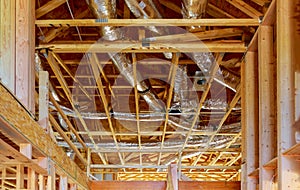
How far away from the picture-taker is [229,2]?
16.7ft

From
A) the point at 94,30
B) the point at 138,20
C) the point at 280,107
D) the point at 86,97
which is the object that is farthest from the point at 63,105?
the point at 280,107

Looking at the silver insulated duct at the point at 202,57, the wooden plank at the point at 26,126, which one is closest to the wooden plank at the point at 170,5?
the silver insulated duct at the point at 202,57

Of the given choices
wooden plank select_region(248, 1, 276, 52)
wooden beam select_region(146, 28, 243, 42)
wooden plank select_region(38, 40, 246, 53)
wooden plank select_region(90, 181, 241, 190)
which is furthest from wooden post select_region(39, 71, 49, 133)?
wooden plank select_region(90, 181, 241, 190)

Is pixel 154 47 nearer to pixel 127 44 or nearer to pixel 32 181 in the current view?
pixel 127 44

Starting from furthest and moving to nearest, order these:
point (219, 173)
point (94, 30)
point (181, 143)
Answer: point (219, 173) → point (181, 143) → point (94, 30)

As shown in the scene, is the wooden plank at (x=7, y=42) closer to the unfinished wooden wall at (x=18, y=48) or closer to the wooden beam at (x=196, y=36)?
the unfinished wooden wall at (x=18, y=48)

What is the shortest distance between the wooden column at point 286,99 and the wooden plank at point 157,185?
11.3 ft

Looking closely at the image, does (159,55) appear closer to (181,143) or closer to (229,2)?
(229,2)

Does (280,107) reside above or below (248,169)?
above

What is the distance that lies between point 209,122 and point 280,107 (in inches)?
224

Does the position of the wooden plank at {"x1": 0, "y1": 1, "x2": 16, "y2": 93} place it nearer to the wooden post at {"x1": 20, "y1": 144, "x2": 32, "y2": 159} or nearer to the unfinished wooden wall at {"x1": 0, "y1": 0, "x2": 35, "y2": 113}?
the unfinished wooden wall at {"x1": 0, "y1": 0, "x2": 35, "y2": 113}

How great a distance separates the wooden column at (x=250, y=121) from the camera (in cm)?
529

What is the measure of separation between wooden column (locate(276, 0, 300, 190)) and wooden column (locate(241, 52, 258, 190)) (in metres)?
1.64

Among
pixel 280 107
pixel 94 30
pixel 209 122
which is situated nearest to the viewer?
pixel 280 107
